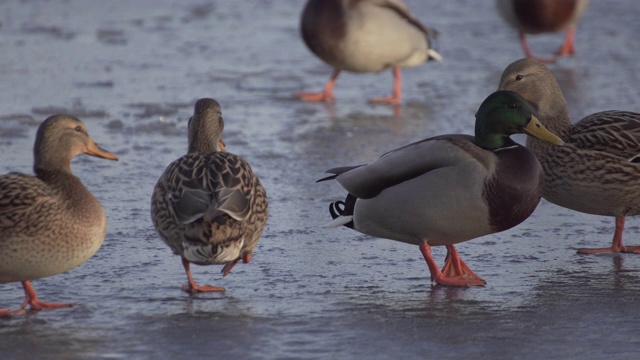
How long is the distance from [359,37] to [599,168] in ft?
15.9

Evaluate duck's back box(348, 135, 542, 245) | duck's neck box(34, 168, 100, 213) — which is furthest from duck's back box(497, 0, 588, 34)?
duck's neck box(34, 168, 100, 213)

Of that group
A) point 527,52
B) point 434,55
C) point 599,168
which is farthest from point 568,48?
point 599,168

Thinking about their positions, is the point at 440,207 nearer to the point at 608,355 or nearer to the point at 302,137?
the point at 608,355

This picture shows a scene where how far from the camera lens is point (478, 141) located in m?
4.96

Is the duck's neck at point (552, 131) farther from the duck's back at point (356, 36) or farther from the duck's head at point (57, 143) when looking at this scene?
the duck's back at point (356, 36)

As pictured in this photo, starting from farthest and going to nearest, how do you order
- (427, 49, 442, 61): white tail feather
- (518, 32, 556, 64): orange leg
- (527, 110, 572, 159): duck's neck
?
(518, 32, 556, 64): orange leg
(427, 49, 442, 61): white tail feather
(527, 110, 572, 159): duck's neck

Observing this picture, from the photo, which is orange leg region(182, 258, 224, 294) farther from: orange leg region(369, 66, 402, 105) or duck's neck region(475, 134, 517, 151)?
orange leg region(369, 66, 402, 105)

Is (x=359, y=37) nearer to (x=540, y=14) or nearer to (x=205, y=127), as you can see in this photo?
(x=540, y=14)

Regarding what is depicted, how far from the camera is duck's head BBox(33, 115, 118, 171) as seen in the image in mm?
4727

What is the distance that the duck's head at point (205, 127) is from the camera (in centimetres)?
541

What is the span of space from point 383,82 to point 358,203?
586cm

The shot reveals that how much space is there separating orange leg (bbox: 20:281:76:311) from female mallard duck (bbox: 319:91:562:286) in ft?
4.11

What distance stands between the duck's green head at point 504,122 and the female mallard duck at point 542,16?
22.9 feet

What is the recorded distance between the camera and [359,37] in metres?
9.99
